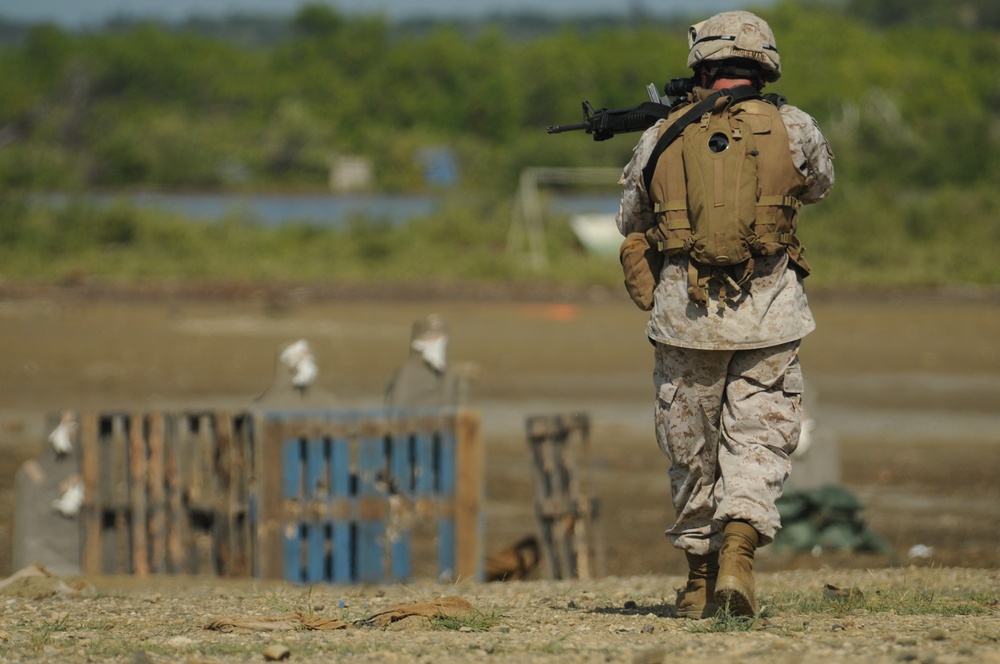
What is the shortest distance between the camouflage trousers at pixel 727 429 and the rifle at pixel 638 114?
803mm

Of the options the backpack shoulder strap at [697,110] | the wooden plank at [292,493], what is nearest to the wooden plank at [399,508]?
the wooden plank at [292,493]

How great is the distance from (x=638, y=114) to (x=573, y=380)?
484 inches

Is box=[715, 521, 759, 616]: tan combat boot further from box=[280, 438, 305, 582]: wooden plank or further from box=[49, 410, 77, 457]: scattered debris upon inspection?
box=[49, 410, 77, 457]: scattered debris

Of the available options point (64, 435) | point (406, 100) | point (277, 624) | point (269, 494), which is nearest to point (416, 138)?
point (406, 100)

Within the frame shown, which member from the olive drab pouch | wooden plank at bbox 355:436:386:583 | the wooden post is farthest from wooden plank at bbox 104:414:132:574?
the olive drab pouch

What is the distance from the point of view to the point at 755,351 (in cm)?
540

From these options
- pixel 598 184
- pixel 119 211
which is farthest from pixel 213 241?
pixel 598 184

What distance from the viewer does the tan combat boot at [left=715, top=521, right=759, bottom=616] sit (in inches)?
206

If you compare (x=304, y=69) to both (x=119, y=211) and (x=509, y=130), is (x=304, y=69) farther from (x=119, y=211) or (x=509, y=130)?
(x=119, y=211)

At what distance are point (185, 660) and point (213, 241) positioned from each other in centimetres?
2630

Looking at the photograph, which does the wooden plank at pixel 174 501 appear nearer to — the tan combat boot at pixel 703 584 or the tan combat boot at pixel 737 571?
the tan combat boot at pixel 703 584

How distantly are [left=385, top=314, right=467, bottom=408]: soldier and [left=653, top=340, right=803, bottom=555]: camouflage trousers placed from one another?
429 cm

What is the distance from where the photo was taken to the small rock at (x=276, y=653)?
4.82 meters

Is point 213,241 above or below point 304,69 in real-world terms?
below
